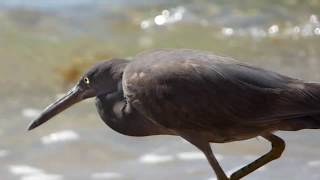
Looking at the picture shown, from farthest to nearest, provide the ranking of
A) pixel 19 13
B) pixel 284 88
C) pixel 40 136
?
1. pixel 19 13
2. pixel 40 136
3. pixel 284 88

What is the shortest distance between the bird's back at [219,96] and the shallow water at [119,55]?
4.63 ft

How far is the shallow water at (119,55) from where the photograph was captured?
694 cm

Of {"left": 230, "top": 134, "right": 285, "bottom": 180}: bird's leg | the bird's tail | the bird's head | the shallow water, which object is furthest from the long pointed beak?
the bird's tail

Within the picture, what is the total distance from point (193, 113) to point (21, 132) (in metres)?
2.60

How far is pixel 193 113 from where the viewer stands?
526 cm

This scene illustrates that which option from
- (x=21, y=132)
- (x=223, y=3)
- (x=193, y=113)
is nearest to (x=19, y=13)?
(x=223, y=3)

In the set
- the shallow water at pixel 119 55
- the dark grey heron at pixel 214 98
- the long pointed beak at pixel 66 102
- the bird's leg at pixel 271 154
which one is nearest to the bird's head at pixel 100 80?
the long pointed beak at pixel 66 102

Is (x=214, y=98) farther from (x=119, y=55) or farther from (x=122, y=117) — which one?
(x=119, y=55)

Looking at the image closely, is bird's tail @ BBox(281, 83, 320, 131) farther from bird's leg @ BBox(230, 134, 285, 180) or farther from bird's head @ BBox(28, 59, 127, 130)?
bird's head @ BBox(28, 59, 127, 130)

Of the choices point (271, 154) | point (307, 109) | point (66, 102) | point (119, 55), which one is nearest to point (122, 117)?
point (66, 102)

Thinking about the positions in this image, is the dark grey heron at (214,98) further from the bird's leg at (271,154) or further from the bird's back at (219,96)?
the bird's leg at (271,154)

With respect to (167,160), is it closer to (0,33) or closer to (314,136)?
(314,136)

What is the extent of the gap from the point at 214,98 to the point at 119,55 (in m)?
4.75

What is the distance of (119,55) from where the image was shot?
9.93 metres
